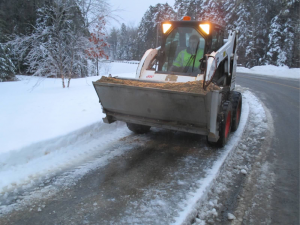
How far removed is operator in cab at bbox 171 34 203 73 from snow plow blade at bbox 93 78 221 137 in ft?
4.91

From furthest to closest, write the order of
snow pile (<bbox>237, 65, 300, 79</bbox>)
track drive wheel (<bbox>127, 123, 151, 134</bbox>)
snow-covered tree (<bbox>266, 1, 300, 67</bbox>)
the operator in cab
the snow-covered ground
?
snow-covered tree (<bbox>266, 1, 300, 67</bbox>) → snow pile (<bbox>237, 65, 300, 79</bbox>) → track drive wheel (<bbox>127, 123, 151, 134</bbox>) → the operator in cab → the snow-covered ground

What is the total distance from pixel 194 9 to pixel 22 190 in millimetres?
48721

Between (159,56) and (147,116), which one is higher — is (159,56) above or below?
above

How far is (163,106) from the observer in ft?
14.5

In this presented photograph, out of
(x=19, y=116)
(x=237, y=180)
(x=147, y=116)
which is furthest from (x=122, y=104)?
(x=19, y=116)

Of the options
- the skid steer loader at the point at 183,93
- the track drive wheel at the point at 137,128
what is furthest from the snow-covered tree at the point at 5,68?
the skid steer loader at the point at 183,93

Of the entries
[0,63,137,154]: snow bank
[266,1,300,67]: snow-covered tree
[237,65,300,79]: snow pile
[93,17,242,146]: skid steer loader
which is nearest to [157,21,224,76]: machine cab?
[93,17,242,146]: skid steer loader

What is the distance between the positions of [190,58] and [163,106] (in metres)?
1.78

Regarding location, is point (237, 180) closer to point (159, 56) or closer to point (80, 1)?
point (159, 56)

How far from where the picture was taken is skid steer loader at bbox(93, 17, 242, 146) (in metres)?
4.21

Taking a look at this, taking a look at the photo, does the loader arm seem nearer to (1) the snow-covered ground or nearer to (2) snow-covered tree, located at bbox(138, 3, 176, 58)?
(1) the snow-covered ground

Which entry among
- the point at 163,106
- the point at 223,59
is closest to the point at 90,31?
the point at 223,59

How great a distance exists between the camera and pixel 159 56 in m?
6.02

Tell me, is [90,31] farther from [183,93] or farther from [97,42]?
[183,93]
